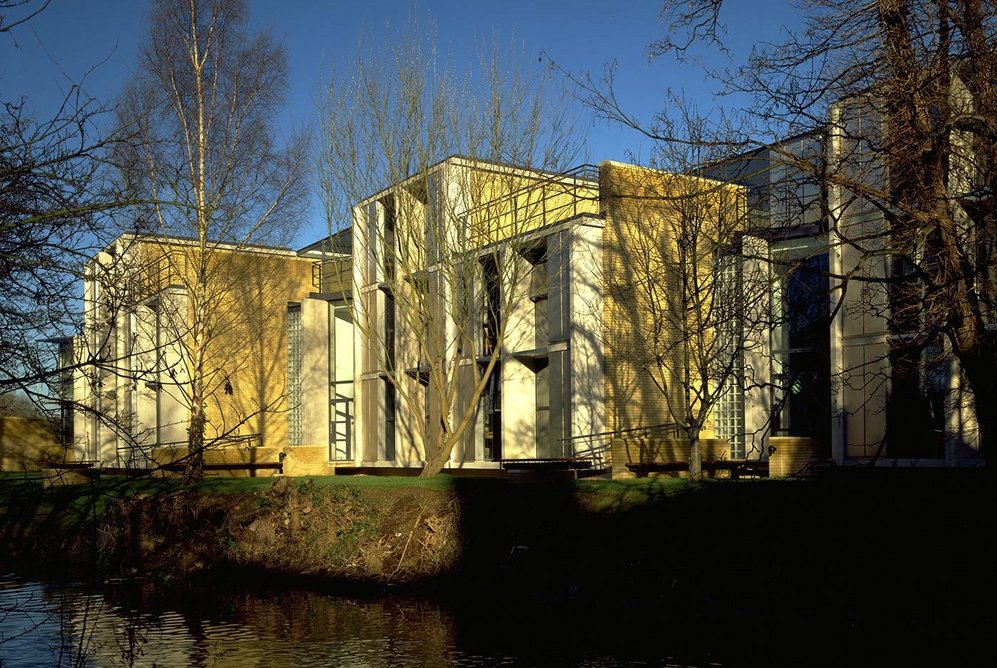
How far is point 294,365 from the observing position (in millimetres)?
42469

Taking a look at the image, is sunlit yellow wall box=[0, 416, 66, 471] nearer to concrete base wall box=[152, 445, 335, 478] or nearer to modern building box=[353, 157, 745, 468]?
concrete base wall box=[152, 445, 335, 478]

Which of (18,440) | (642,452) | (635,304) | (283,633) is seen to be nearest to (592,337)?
(635,304)

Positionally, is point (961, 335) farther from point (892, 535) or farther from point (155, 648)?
point (155, 648)

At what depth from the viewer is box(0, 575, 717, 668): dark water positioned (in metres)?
11.7

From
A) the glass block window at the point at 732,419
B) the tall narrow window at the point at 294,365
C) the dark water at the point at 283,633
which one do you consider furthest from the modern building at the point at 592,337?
the tall narrow window at the point at 294,365

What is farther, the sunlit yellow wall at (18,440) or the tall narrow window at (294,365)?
the sunlit yellow wall at (18,440)

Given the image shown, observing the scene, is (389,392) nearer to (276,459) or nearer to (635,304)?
(276,459)

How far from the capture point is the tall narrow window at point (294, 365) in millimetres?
41406

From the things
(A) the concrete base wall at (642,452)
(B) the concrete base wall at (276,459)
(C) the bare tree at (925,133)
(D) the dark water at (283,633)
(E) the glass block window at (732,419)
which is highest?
(C) the bare tree at (925,133)

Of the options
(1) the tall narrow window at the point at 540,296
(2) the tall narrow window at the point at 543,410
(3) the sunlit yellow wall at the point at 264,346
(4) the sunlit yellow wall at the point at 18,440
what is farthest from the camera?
(4) the sunlit yellow wall at the point at 18,440

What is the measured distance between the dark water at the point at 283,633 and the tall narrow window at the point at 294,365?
24.2 metres

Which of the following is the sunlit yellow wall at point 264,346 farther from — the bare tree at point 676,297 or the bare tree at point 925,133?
the bare tree at point 925,133

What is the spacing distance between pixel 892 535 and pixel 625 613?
3619mm

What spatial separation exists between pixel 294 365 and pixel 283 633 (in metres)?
29.6
